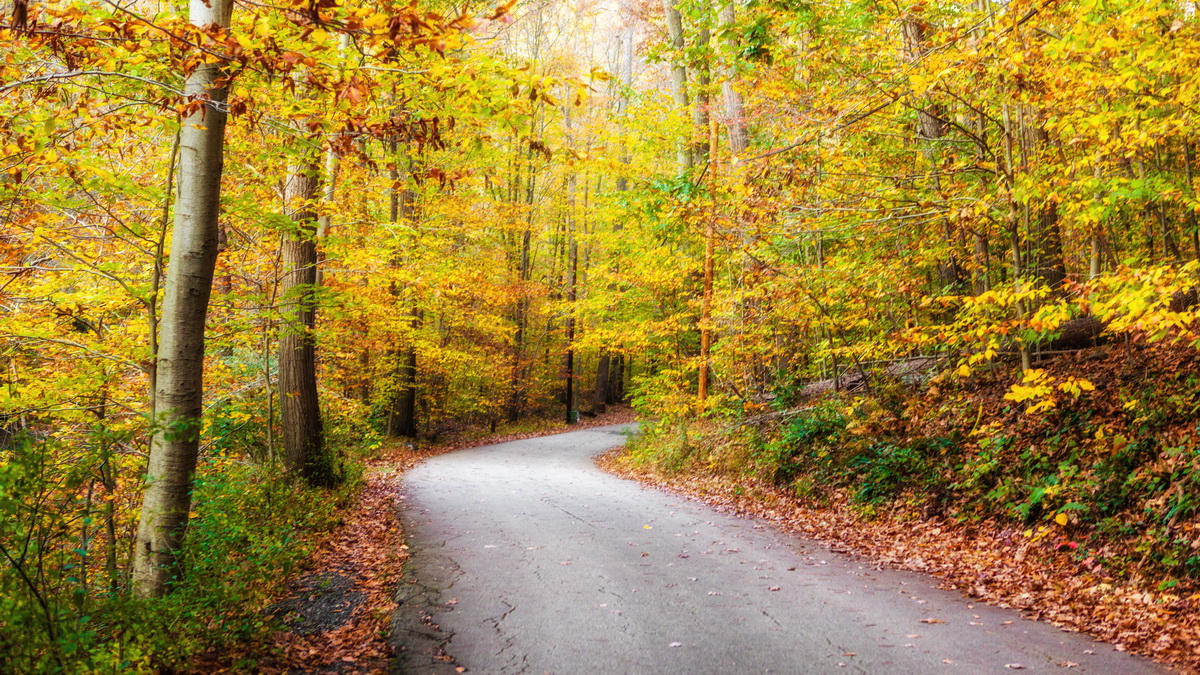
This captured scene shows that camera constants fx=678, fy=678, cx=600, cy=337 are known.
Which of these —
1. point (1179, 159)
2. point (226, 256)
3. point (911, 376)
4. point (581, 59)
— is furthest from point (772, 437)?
point (581, 59)

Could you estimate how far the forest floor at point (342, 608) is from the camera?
14.7 feet

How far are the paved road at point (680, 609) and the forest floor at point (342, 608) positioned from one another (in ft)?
0.72

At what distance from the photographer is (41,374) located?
7.25 m

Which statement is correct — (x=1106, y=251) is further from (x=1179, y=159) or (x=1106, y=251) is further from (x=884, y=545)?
(x=884, y=545)

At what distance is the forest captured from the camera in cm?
412

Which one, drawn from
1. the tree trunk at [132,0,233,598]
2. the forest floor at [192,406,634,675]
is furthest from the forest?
the forest floor at [192,406,634,675]

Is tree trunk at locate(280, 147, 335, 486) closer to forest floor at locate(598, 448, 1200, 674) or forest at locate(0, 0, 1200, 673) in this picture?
forest at locate(0, 0, 1200, 673)

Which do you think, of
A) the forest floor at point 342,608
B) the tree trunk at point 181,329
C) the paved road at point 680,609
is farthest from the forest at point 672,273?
the paved road at point 680,609

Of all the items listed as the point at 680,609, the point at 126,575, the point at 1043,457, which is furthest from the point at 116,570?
the point at 1043,457

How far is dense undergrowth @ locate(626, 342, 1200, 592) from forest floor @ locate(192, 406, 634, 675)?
574 cm

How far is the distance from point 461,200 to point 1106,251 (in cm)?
1428

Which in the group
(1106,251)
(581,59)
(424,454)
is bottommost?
(424,454)

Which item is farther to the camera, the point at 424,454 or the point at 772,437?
the point at 424,454

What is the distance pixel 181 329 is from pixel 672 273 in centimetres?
1195
